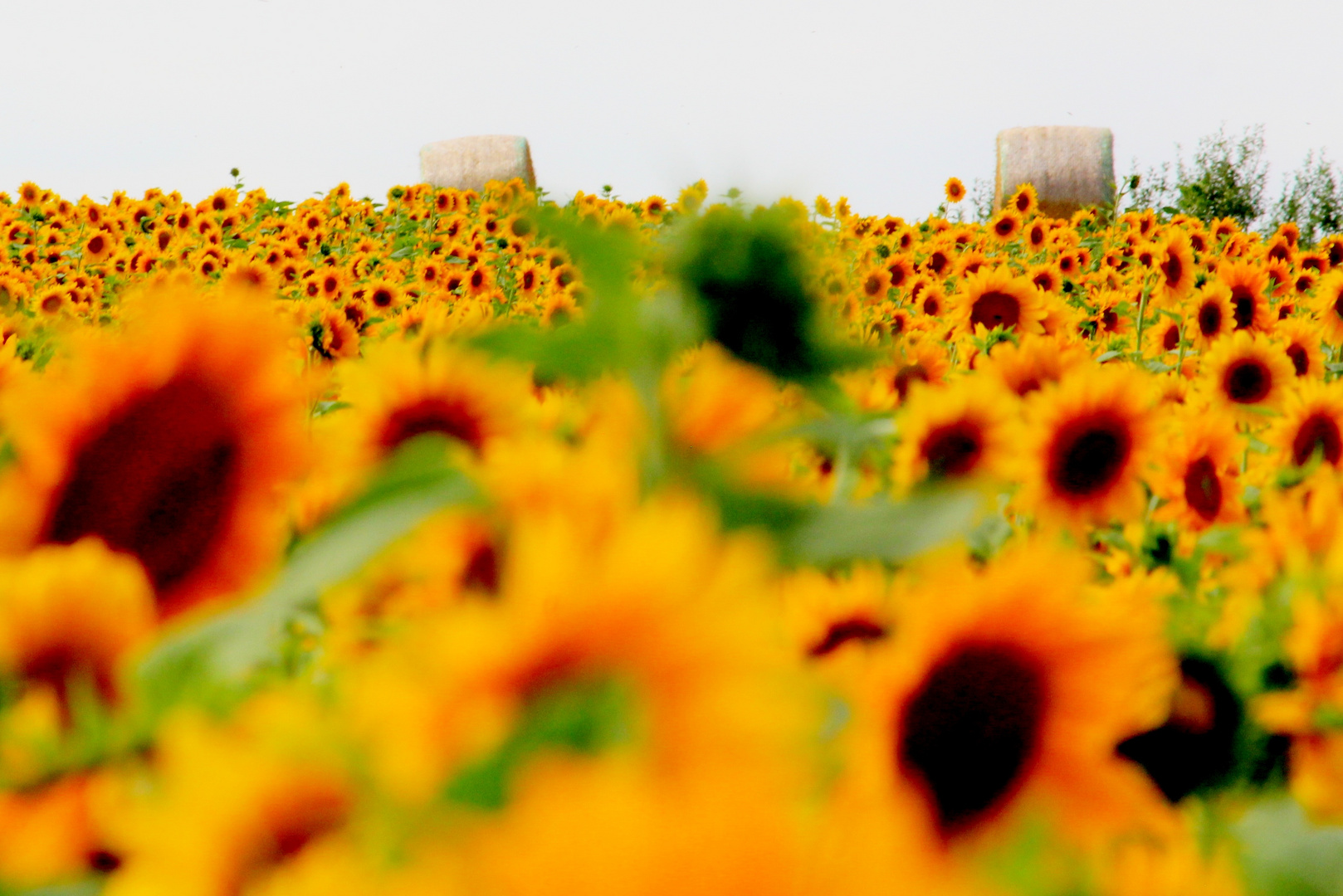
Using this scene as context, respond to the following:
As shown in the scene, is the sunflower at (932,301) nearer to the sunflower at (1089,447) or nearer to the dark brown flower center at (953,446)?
the sunflower at (1089,447)

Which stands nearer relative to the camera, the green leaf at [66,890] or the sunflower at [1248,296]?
the green leaf at [66,890]

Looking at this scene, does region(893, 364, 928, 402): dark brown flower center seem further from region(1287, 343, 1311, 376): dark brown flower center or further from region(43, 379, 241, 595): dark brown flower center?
region(43, 379, 241, 595): dark brown flower center

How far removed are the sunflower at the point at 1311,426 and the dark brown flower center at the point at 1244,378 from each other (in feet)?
1.15

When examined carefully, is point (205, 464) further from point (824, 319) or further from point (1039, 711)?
point (1039, 711)

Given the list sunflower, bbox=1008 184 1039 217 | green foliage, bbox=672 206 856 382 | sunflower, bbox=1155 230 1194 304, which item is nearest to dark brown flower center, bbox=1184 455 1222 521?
green foliage, bbox=672 206 856 382

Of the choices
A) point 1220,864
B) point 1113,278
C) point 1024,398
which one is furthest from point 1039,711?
point 1113,278

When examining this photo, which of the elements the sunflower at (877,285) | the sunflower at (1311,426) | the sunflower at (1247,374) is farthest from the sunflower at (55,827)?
the sunflower at (877,285)

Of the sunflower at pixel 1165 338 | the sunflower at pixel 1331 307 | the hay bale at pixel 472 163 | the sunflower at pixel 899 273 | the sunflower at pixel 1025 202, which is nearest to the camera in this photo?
the sunflower at pixel 1331 307

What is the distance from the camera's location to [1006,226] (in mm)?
6629

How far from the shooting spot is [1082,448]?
1.41 metres

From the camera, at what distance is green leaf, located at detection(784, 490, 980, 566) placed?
29 centimetres

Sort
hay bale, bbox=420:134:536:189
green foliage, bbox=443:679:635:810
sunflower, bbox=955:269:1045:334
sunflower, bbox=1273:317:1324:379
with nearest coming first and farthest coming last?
green foliage, bbox=443:679:635:810
sunflower, bbox=1273:317:1324:379
sunflower, bbox=955:269:1045:334
hay bale, bbox=420:134:536:189

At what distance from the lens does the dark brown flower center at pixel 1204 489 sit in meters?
1.53

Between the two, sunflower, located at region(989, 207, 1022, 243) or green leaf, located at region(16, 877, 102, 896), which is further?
sunflower, located at region(989, 207, 1022, 243)
